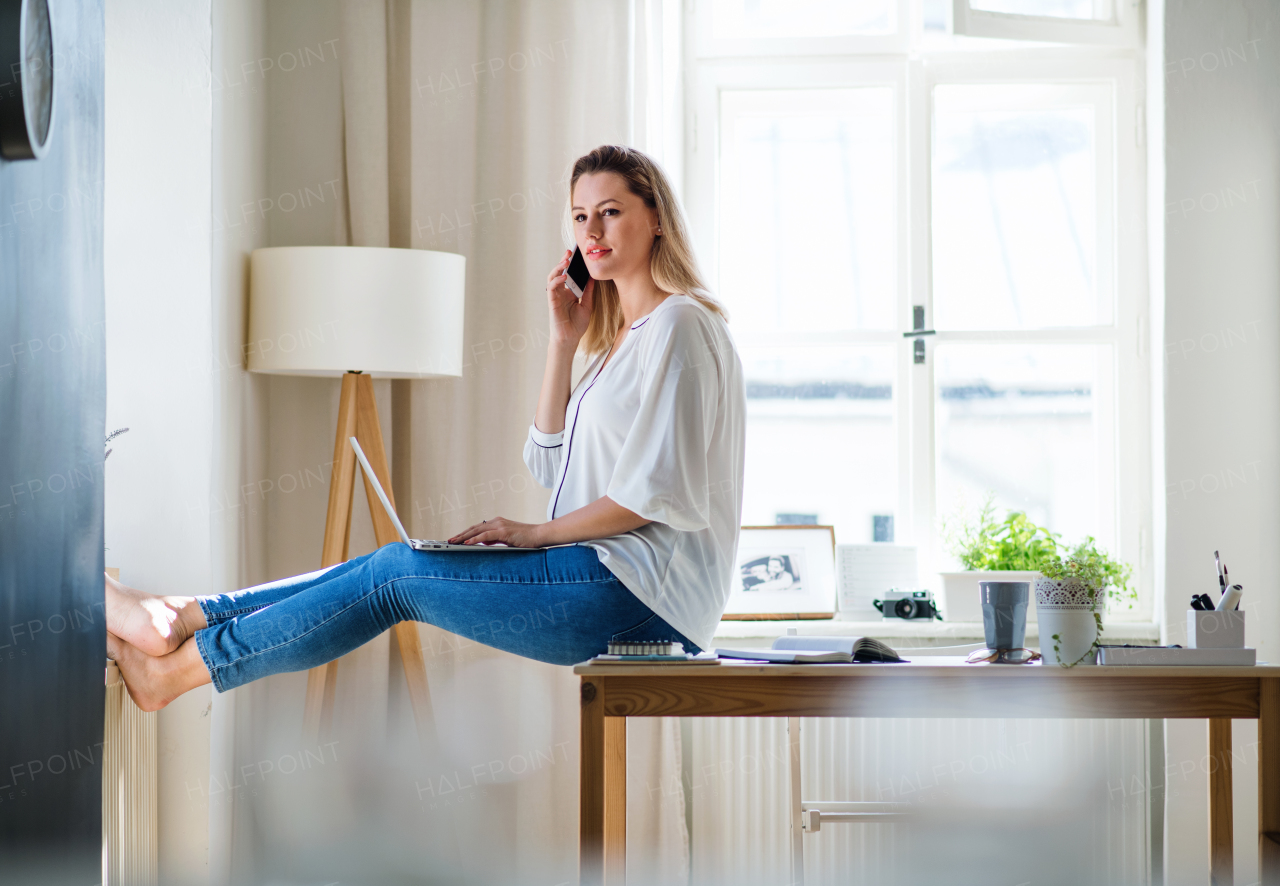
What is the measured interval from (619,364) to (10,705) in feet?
4.49

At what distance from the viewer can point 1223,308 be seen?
108 inches

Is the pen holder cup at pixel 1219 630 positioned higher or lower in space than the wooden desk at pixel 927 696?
higher

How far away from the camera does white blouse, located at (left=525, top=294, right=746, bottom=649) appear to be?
67.4 inches

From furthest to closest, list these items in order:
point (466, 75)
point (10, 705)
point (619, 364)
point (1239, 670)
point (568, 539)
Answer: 1. point (466, 75)
2. point (619, 364)
3. point (568, 539)
4. point (1239, 670)
5. point (10, 705)

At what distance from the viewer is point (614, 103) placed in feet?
9.08

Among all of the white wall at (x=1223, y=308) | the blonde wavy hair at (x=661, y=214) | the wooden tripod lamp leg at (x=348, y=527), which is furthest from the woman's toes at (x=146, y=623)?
the white wall at (x=1223, y=308)

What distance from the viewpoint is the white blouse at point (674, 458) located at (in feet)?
5.62

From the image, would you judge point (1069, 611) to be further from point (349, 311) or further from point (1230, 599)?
point (349, 311)

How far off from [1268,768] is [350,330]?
184 cm

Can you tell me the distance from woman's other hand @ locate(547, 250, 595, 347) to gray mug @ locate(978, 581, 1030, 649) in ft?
3.20

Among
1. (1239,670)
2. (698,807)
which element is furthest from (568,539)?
(698,807)

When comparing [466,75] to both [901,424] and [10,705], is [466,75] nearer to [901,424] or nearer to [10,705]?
[901,424]

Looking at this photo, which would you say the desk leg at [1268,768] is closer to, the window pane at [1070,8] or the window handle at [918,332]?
the window handle at [918,332]

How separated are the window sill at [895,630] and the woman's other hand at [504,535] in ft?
3.58
